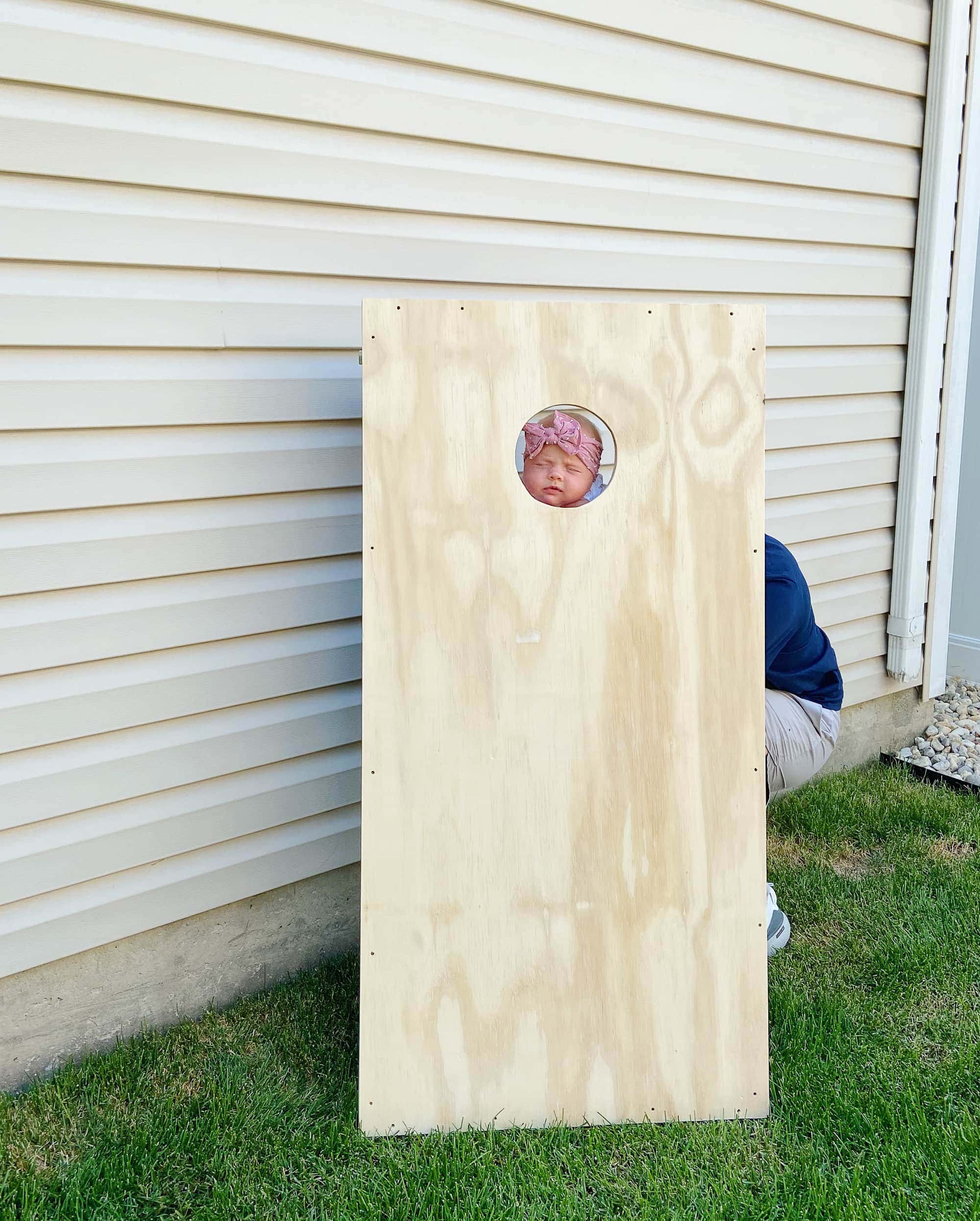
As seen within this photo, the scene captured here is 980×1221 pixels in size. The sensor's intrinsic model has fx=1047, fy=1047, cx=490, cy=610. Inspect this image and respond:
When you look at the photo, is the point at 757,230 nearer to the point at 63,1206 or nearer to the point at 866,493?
the point at 866,493

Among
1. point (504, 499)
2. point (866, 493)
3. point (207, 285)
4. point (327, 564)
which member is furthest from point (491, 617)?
point (866, 493)

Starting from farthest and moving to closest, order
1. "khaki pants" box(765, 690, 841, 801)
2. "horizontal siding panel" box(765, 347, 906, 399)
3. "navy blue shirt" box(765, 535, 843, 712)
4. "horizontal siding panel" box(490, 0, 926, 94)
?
"horizontal siding panel" box(765, 347, 906, 399)
"khaki pants" box(765, 690, 841, 801)
"horizontal siding panel" box(490, 0, 926, 94)
"navy blue shirt" box(765, 535, 843, 712)

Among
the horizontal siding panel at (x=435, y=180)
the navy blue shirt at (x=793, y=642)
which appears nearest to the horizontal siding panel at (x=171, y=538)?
the horizontal siding panel at (x=435, y=180)

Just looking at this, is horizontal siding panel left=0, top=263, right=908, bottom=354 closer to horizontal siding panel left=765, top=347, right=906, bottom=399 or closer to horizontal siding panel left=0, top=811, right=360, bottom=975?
horizontal siding panel left=765, top=347, right=906, bottom=399

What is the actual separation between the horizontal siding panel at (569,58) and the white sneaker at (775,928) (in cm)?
213

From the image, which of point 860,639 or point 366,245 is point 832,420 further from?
point 366,245

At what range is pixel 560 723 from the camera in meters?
2.12

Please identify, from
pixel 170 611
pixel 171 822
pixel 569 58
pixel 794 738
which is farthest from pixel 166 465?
pixel 794 738

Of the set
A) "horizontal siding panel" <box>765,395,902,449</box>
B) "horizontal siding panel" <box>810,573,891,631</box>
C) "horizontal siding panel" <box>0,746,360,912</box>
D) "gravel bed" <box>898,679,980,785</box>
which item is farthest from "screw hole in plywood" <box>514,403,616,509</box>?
"gravel bed" <box>898,679,980,785</box>

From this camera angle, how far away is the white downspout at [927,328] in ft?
11.5

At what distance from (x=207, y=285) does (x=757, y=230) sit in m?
1.78

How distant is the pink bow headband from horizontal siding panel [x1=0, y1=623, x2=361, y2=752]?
2.31ft

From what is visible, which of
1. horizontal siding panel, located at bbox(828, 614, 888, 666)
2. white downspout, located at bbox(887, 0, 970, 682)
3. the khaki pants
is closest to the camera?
the khaki pants

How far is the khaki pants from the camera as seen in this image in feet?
9.30
